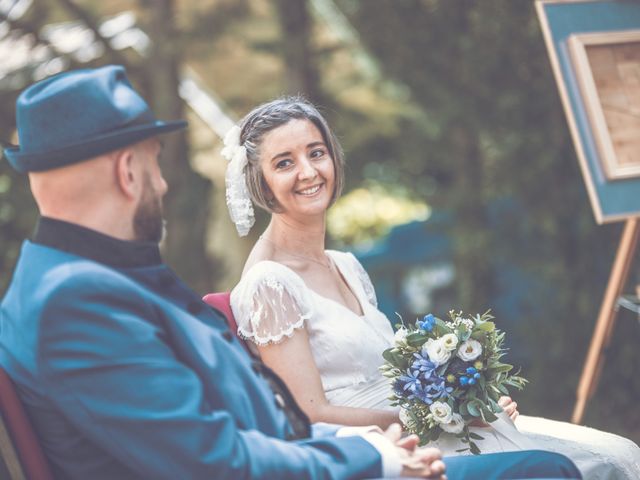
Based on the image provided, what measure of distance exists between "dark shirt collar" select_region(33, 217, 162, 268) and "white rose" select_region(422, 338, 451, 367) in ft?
3.34

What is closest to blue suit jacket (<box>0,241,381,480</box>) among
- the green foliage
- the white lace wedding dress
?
the white lace wedding dress

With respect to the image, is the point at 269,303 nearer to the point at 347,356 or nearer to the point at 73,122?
the point at 347,356

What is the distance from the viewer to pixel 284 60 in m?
8.10

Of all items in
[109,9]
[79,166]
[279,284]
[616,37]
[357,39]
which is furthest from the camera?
A: [109,9]

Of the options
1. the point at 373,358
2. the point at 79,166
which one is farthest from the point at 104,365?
the point at 373,358

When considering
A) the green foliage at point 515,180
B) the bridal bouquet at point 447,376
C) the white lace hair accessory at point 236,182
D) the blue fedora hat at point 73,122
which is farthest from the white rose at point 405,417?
the green foliage at point 515,180

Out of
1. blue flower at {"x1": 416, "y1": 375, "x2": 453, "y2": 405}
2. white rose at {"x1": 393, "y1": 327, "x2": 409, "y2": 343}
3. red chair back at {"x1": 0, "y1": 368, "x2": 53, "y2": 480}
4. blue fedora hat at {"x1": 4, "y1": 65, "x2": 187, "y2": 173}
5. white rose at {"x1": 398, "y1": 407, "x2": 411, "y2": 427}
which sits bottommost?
white rose at {"x1": 398, "y1": 407, "x2": 411, "y2": 427}

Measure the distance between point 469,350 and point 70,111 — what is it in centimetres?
130

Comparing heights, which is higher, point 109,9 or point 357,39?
point 109,9

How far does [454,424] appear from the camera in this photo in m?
2.61

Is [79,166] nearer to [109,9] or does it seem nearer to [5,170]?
[5,170]

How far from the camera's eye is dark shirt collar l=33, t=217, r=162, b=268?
1855 mm

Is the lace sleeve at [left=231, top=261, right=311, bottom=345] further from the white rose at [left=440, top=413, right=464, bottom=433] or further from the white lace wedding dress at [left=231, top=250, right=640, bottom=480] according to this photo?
the white rose at [left=440, top=413, right=464, bottom=433]

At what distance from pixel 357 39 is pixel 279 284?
5.92 meters
